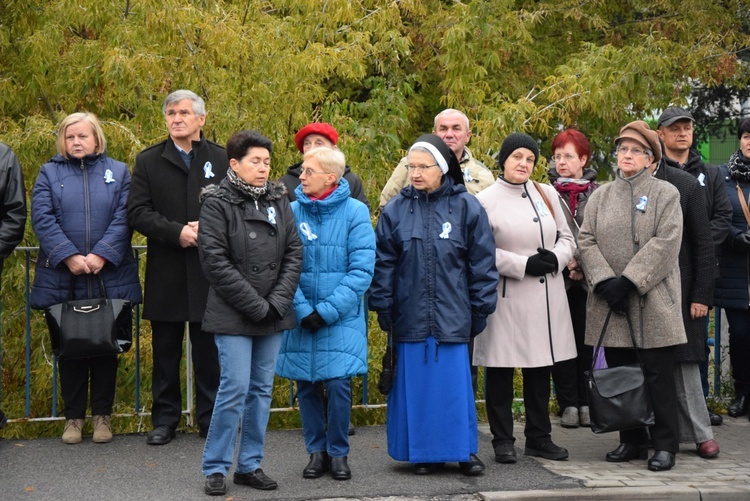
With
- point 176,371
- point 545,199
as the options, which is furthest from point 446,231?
point 176,371

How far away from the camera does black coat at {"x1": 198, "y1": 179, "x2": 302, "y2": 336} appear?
20.4 feet

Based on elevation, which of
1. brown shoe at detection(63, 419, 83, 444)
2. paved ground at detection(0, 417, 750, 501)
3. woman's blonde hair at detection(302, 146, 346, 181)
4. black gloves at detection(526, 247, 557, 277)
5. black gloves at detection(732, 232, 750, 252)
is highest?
woman's blonde hair at detection(302, 146, 346, 181)

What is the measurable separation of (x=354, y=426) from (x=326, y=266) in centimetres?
216

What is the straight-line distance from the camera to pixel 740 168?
8.52 meters

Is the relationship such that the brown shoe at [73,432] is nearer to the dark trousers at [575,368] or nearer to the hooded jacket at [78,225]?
the hooded jacket at [78,225]

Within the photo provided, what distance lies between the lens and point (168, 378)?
7.68 m

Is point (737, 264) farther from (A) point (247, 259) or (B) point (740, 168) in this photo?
(A) point (247, 259)

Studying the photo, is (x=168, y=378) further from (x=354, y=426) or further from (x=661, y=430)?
(x=661, y=430)

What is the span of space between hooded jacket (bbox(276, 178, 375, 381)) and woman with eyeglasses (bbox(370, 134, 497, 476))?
0.78 ft

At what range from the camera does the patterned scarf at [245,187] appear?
6.37 meters

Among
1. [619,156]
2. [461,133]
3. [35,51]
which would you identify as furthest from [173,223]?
[35,51]

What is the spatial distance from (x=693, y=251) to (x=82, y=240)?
3914 millimetres

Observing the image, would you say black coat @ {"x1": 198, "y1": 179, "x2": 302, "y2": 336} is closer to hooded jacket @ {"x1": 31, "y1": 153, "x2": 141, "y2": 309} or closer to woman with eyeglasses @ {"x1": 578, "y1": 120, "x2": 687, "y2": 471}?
hooded jacket @ {"x1": 31, "y1": 153, "x2": 141, "y2": 309}

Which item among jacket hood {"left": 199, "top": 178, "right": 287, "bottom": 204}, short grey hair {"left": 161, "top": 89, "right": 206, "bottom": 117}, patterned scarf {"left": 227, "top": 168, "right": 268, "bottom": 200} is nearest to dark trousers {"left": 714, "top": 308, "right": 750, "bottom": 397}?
jacket hood {"left": 199, "top": 178, "right": 287, "bottom": 204}
